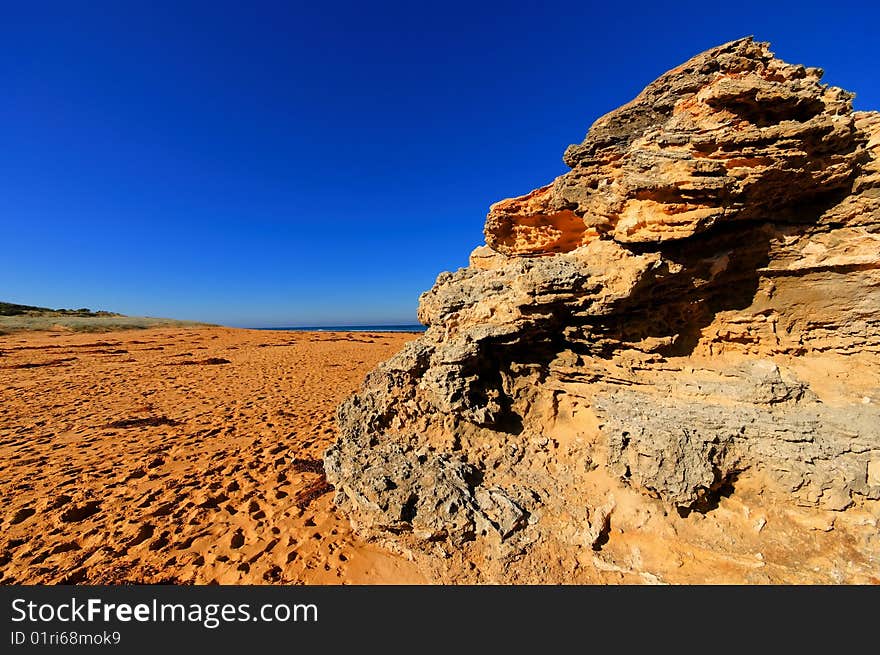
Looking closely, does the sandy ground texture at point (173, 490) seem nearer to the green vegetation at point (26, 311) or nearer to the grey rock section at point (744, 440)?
the grey rock section at point (744, 440)

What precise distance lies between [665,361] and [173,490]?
31.0 ft

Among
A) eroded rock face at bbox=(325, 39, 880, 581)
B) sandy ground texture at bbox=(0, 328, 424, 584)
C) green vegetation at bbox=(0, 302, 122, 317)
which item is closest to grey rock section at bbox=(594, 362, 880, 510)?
eroded rock face at bbox=(325, 39, 880, 581)

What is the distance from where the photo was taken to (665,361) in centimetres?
592

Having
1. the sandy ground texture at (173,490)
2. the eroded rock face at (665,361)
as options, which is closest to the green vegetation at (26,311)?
the sandy ground texture at (173,490)

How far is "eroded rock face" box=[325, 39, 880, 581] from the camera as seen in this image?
487 cm

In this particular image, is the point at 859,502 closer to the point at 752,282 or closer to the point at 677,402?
the point at 677,402

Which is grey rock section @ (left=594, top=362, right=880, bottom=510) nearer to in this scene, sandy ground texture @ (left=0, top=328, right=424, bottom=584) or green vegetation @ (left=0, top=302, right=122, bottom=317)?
sandy ground texture @ (left=0, top=328, right=424, bottom=584)

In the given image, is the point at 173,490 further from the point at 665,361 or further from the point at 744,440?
the point at 744,440

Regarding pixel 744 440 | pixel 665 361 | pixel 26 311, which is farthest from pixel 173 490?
pixel 26 311

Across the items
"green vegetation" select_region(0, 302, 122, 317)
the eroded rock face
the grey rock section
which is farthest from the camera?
"green vegetation" select_region(0, 302, 122, 317)

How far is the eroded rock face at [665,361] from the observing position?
16.0 ft

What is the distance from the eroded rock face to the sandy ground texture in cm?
113

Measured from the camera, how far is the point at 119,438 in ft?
31.4
